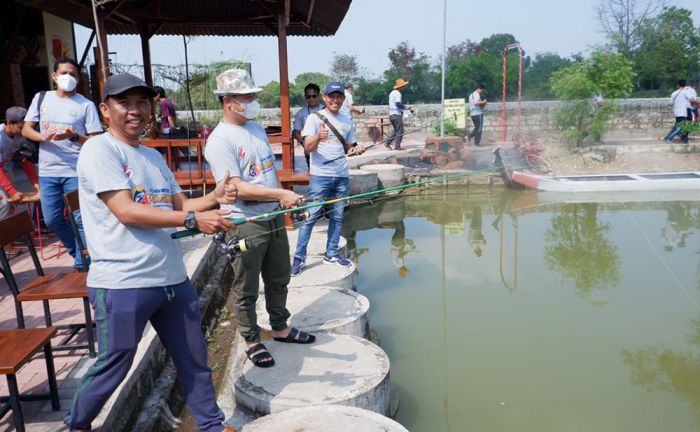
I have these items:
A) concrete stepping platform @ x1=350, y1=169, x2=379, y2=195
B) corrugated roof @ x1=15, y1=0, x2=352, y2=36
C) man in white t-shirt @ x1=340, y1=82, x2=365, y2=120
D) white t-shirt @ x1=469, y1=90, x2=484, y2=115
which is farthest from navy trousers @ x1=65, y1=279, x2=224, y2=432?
white t-shirt @ x1=469, y1=90, x2=484, y2=115

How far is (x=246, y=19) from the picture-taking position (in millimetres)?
8125

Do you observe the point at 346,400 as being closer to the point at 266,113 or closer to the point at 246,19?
the point at 246,19

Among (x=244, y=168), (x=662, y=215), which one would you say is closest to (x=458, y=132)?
(x=662, y=215)

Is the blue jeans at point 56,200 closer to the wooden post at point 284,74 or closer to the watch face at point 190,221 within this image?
the watch face at point 190,221

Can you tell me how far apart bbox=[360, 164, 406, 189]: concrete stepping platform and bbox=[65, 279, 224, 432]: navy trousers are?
311 inches

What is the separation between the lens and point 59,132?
4.23m

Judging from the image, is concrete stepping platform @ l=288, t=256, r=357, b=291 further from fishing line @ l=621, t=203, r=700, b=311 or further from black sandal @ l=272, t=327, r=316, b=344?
fishing line @ l=621, t=203, r=700, b=311

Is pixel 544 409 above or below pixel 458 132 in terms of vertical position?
below

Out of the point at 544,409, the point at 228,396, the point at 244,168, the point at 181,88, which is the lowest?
the point at 544,409

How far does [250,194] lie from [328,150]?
1858 mm

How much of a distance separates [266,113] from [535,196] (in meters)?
12.0

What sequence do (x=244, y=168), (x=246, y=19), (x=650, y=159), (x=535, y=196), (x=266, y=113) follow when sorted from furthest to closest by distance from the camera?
(x=266, y=113) → (x=650, y=159) → (x=535, y=196) → (x=246, y=19) → (x=244, y=168)

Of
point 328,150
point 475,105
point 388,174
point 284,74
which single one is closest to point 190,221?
point 328,150

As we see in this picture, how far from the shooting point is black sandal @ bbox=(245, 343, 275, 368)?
11.0ft
